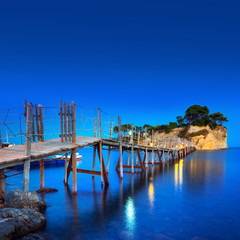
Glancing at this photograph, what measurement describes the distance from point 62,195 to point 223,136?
283ft

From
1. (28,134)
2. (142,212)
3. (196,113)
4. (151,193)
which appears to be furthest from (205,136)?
(28,134)

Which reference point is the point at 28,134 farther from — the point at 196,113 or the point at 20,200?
the point at 196,113

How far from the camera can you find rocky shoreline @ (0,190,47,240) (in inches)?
280

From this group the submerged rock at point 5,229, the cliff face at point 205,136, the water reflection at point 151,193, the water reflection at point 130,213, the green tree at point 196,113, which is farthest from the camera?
the green tree at point 196,113

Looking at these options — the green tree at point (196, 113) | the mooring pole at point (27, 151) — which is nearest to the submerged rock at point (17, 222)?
the mooring pole at point (27, 151)

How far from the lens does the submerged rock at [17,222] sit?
277 inches

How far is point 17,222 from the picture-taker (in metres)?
7.62

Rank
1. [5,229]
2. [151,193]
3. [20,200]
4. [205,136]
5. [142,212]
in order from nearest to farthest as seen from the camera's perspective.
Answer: [5,229] → [20,200] → [142,212] → [151,193] → [205,136]

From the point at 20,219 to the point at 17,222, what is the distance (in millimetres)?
204

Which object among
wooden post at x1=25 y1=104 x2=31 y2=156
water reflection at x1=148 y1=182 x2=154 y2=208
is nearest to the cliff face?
water reflection at x1=148 y1=182 x2=154 y2=208

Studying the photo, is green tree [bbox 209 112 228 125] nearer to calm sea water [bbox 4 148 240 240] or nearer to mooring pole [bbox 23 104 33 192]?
calm sea water [bbox 4 148 240 240]

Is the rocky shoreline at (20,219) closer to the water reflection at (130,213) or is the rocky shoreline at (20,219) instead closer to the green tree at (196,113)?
the water reflection at (130,213)

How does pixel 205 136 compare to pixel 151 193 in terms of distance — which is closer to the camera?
pixel 151 193

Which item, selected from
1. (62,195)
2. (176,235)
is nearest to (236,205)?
(176,235)
